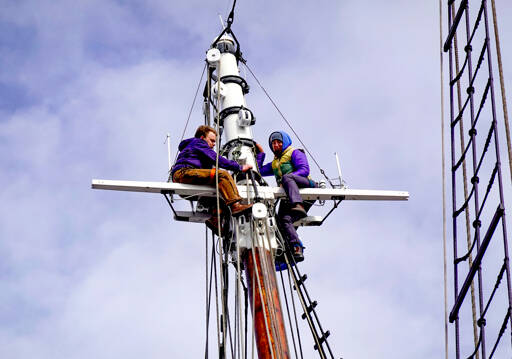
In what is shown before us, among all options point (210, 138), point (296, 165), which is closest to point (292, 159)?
point (296, 165)

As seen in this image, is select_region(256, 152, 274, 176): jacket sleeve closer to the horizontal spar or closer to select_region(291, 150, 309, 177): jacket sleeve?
select_region(291, 150, 309, 177): jacket sleeve

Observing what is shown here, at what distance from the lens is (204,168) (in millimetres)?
10141

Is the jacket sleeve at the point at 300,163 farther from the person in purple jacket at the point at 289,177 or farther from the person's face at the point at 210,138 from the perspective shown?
the person's face at the point at 210,138

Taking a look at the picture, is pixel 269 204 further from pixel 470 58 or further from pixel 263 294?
pixel 470 58

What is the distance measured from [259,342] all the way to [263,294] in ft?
1.85

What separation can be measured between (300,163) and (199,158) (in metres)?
Result: 1.42

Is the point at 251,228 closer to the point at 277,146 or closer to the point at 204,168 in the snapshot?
the point at 204,168

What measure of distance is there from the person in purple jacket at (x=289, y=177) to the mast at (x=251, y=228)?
303mm

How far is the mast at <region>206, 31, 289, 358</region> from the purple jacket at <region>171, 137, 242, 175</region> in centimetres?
32

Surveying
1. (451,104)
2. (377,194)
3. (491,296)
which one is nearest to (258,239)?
(377,194)

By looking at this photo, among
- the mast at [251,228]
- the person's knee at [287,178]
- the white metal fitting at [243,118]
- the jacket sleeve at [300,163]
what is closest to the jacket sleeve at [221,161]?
the mast at [251,228]

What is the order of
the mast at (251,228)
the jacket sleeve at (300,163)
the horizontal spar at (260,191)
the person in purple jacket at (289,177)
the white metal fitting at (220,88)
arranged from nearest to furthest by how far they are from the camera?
the mast at (251,228), the horizontal spar at (260,191), the person in purple jacket at (289,177), the jacket sleeve at (300,163), the white metal fitting at (220,88)

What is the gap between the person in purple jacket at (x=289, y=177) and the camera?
1009 cm

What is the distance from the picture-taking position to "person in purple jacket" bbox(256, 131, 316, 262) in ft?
33.1
